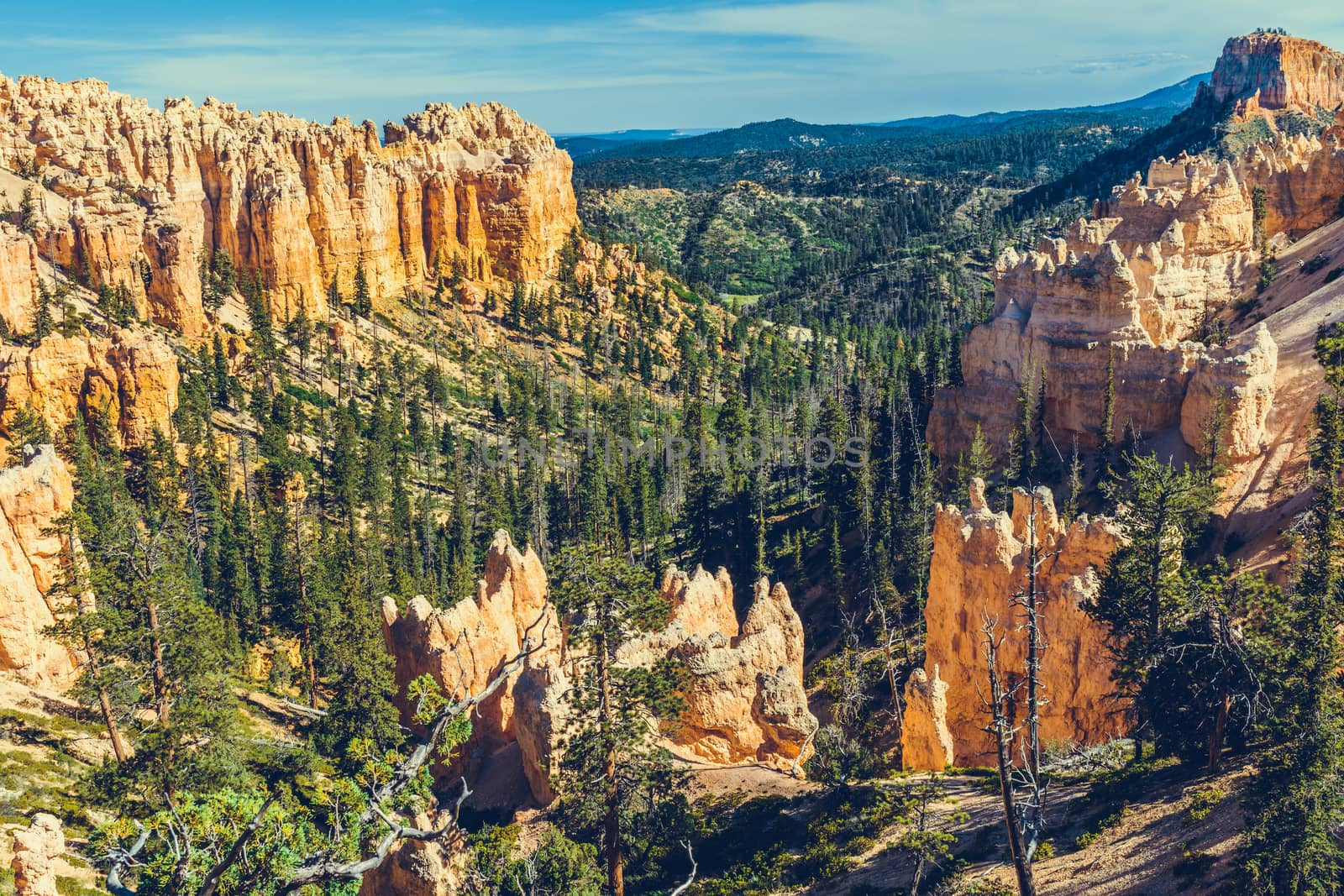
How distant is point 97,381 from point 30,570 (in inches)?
1615

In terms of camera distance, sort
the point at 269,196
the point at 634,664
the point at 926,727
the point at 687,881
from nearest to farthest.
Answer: the point at 687,881
the point at 634,664
the point at 926,727
the point at 269,196

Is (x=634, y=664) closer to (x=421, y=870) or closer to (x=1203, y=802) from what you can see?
(x=421, y=870)

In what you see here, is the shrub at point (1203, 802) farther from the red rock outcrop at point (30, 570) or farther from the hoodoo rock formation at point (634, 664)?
the red rock outcrop at point (30, 570)

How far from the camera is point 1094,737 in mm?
36312

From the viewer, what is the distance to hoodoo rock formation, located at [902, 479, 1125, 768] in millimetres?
36625

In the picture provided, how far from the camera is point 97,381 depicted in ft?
259

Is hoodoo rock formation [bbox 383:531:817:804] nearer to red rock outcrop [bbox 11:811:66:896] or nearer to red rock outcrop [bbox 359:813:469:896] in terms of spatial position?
red rock outcrop [bbox 359:813:469:896]

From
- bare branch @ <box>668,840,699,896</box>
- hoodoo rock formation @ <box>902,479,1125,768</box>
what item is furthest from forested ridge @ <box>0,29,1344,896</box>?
bare branch @ <box>668,840,699,896</box>

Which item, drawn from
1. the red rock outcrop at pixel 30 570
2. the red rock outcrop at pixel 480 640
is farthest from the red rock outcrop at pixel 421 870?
the red rock outcrop at pixel 30 570

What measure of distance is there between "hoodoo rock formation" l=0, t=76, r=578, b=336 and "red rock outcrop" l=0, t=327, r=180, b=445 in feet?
25.1

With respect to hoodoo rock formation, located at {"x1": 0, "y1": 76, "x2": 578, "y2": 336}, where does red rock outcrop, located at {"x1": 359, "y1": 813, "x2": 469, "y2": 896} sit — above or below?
below

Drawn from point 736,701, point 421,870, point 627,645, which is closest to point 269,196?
point 627,645

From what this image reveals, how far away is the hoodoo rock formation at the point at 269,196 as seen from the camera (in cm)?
10088

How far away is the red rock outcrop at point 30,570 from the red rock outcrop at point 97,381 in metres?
34.4
